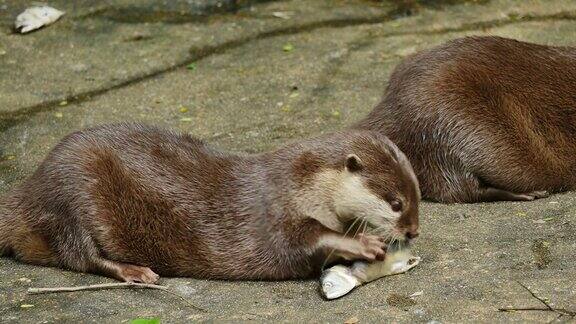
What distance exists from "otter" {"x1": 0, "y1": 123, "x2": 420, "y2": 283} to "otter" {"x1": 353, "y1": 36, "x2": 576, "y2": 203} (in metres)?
0.75

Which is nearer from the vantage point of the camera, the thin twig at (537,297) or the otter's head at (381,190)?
the thin twig at (537,297)

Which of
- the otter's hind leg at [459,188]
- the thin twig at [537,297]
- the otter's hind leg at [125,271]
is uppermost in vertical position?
the thin twig at [537,297]

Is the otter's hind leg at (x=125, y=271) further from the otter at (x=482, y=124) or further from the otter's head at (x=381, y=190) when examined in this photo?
the otter at (x=482, y=124)

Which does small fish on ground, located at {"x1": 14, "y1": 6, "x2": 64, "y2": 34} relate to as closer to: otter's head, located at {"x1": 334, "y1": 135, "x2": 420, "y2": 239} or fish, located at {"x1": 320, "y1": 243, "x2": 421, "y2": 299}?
otter's head, located at {"x1": 334, "y1": 135, "x2": 420, "y2": 239}

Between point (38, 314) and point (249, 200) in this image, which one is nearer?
point (38, 314)

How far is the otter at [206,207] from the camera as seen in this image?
427 centimetres

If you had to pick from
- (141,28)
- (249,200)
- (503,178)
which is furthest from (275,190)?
(141,28)

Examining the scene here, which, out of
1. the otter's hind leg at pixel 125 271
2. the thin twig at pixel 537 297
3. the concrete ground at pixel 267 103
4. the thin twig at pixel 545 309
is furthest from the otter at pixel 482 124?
the otter's hind leg at pixel 125 271

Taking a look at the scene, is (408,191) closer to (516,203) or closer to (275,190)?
(275,190)

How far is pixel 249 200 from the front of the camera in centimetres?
442

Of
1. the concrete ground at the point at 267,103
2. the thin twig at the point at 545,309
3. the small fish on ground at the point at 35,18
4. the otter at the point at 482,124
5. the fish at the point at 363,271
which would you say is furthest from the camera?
the small fish on ground at the point at 35,18

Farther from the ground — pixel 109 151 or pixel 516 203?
pixel 109 151

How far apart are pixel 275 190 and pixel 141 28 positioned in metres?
3.61

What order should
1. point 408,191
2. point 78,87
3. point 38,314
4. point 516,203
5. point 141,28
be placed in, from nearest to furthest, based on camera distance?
point 38,314 → point 408,191 → point 516,203 → point 78,87 → point 141,28
